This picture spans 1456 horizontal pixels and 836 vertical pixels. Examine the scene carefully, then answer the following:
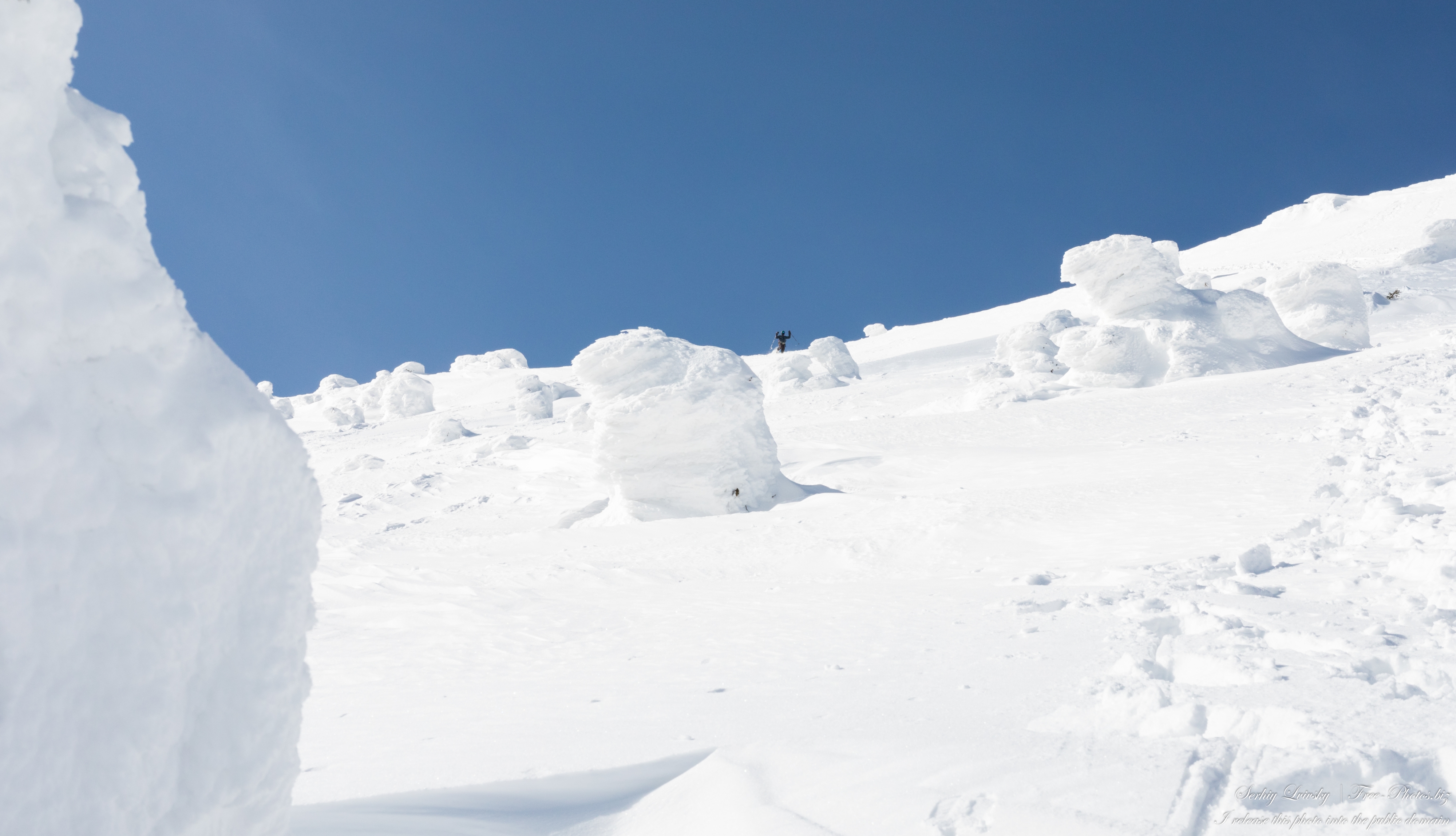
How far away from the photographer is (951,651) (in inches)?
210

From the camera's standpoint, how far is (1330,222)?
148 feet

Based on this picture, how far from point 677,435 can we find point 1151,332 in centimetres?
1245

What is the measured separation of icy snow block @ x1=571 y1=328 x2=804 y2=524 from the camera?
45.5 ft

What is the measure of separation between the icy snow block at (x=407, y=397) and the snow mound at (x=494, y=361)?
34.7 feet

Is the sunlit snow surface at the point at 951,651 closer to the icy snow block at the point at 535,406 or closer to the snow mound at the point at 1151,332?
the snow mound at the point at 1151,332

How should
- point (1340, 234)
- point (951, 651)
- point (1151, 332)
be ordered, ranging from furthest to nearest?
1. point (1340, 234)
2. point (1151, 332)
3. point (951, 651)

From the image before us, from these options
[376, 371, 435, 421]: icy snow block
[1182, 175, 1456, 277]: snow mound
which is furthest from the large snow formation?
[1182, 175, 1456, 277]: snow mound

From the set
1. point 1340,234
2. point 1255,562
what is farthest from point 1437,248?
point 1255,562

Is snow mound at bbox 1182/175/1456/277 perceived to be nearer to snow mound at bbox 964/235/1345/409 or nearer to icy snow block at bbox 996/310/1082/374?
snow mound at bbox 964/235/1345/409

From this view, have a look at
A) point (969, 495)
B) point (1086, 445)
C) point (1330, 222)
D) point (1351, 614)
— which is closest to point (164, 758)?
point (1351, 614)

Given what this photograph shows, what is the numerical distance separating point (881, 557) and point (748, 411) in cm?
540

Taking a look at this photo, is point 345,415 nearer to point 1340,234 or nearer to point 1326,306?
point 1326,306

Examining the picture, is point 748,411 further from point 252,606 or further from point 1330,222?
point 1330,222

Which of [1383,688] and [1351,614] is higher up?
[1351,614]
